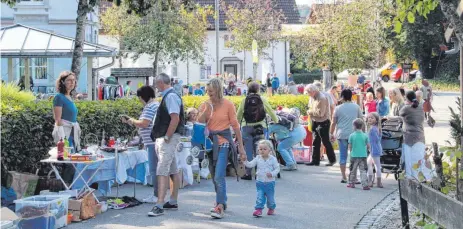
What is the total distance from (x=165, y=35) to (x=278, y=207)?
A: 38.7 metres

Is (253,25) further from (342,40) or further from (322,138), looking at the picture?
(322,138)

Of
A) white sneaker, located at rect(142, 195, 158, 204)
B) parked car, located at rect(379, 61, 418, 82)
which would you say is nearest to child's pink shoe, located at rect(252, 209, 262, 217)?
white sneaker, located at rect(142, 195, 158, 204)

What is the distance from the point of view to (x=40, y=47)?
26.6m

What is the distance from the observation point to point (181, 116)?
11641mm

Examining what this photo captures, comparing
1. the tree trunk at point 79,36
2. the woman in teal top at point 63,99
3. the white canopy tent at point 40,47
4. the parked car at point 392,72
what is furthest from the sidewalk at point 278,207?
the parked car at point 392,72

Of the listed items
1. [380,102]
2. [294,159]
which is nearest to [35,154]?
[294,159]

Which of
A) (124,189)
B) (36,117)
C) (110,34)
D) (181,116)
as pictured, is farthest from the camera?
(110,34)

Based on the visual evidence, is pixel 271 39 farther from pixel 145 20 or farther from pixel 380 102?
Result: pixel 380 102

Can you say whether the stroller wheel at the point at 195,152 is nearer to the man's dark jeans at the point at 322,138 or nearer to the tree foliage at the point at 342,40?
the man's dark jeans at the point at 322,138

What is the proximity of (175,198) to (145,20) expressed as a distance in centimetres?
4129

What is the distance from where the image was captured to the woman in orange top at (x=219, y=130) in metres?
11.5

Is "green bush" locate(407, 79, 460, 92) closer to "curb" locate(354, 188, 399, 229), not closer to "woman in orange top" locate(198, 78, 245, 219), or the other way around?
"curb" locate(354, 188, 399, 229)

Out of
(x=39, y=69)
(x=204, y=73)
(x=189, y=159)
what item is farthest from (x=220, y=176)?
(x=204, y=73)

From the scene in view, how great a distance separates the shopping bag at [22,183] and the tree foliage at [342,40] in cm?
2499
